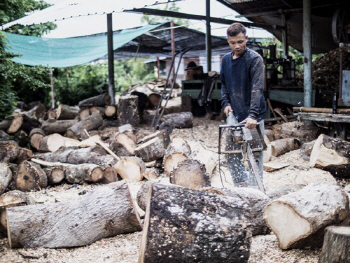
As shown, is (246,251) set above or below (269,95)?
below

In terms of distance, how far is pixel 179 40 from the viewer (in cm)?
1603

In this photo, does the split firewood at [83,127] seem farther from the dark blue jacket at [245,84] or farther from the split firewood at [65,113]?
the dark blue jacket at [245,84]

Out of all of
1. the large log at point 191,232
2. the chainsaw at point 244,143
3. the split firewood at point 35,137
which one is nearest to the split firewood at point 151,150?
the chainsaw at point 244,143

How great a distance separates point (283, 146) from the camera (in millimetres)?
6797

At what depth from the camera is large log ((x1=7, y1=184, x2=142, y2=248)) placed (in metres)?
3.52

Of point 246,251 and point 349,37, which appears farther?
point 349,37

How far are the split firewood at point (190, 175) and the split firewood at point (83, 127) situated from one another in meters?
4.03

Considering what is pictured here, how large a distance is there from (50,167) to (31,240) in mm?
2177

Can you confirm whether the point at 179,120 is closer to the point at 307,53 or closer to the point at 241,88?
the point at 307,53

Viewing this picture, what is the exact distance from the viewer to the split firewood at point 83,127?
8381 mm

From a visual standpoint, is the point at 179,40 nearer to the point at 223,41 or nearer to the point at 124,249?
the point at 223,41

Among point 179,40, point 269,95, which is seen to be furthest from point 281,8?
point 179,40

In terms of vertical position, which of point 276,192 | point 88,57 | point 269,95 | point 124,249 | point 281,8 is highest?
point 281,8

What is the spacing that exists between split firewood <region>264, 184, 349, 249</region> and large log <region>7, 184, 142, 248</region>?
4.13 feet
